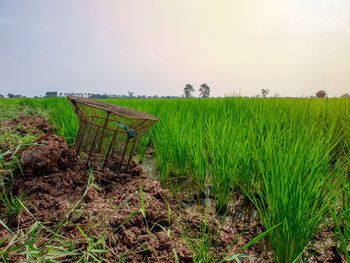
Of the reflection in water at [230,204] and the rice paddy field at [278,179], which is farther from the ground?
the rice paddy field at [278,179]

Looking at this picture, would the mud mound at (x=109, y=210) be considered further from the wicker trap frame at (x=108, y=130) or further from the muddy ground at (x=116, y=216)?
the wicker trap frame at (x=108, y=130)

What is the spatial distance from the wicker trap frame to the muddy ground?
0.22 metres

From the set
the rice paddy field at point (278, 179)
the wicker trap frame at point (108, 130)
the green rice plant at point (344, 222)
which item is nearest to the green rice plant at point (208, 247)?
the rice paddy field at point (278, 179)

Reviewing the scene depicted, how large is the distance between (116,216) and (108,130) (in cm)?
132

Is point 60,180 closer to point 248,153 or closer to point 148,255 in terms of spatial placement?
point 148,255

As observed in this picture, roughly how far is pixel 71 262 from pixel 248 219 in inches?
47.6

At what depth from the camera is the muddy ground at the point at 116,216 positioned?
1.25 m

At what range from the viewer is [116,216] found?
1.45 metres

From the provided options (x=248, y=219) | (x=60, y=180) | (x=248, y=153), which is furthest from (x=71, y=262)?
(x=248, y=153)

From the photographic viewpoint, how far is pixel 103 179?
207 centimetres

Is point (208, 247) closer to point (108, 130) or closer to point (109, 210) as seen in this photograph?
point (109, 210)

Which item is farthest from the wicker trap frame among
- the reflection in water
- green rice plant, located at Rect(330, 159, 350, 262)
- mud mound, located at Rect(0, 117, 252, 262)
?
green rice plant, located at Rect(330, 159, 350, 262)

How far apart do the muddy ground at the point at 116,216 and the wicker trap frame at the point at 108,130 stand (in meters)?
0.22

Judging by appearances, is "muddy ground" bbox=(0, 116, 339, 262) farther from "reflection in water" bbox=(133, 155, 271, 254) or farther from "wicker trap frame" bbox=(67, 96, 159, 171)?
"wicker trap frame" bbox=(67, 96, 159, 171)
